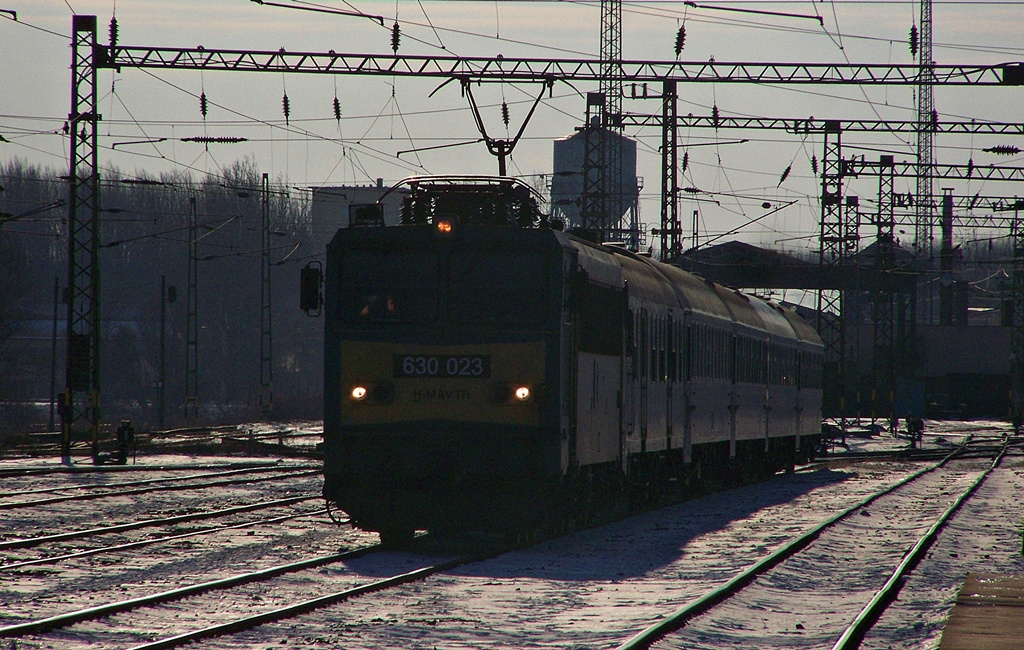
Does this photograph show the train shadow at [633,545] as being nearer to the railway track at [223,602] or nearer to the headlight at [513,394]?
the railway track at [223,602]

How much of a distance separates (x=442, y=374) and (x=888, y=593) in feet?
15.4

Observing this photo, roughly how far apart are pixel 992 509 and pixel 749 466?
7.02m

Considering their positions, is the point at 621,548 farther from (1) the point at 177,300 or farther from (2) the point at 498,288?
(1) the point at 177,300

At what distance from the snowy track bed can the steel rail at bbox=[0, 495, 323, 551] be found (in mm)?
746

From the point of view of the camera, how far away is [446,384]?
1392 cm

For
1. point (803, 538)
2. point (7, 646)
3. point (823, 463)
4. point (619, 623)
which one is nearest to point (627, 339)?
point (803, 538)

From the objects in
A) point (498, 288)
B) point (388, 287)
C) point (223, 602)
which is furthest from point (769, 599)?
point (388, 287)

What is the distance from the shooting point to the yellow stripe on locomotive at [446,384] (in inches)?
544

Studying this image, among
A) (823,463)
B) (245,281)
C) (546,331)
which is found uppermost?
(245,281)

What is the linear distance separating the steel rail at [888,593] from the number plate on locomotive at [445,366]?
→ 4237 millimetres

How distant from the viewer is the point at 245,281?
305 ft

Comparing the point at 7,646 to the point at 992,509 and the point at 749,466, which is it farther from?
the point at 749,466

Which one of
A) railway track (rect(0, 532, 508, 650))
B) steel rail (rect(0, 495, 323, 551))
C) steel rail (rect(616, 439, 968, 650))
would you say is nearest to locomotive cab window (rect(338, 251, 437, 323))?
railway track (rect(0, 532, 508, 650))

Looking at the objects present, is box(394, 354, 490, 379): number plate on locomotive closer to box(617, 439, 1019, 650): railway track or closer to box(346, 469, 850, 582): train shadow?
box(346, 469, 850, 582): train shadow
